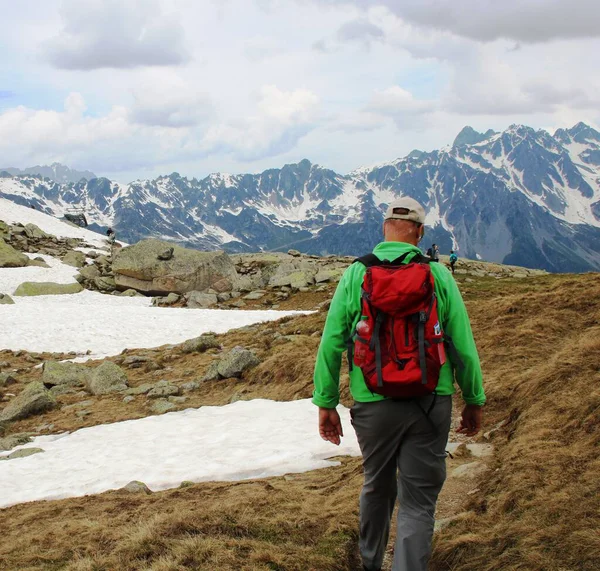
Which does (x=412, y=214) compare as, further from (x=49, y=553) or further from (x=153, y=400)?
(x=153, y=400)

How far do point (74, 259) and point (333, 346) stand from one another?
5265 cm

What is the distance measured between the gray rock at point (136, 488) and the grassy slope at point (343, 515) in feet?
0.78

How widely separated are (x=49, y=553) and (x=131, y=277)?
134ft

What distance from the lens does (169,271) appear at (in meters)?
45.1

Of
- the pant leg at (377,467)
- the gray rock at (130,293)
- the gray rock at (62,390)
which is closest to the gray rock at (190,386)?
the gray rock at (62,390)

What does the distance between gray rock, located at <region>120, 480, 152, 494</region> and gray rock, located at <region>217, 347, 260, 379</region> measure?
831 centimetres

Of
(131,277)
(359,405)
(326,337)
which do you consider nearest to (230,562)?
(359,405)

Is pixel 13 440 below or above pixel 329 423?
below

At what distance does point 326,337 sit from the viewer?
523cm

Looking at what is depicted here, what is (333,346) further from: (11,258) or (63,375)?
(11,258)

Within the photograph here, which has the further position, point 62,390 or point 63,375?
point 63,375

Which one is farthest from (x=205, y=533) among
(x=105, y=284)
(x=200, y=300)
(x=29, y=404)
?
(x=105, y=284)

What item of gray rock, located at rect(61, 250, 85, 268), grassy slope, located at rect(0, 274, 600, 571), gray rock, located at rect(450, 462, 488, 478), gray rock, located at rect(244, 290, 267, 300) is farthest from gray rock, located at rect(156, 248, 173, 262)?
gray rock, located at rect(450, 462, 488, 478)

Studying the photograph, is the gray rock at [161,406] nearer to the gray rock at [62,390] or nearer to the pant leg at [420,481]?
the gray rock at [62,390]
